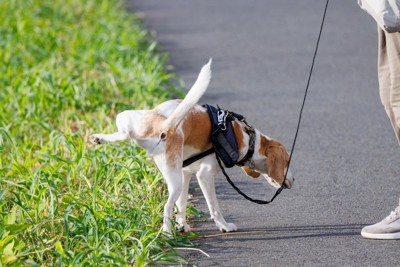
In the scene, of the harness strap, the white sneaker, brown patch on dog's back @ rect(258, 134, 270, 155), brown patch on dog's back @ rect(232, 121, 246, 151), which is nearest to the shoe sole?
the white sneaker

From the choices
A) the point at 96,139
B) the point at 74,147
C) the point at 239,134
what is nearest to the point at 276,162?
the point at 239,134

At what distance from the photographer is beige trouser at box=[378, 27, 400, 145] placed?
5.30 m

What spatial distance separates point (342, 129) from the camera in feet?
26.6

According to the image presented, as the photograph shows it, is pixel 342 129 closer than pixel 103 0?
Yes

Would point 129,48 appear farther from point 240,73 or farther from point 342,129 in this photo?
point 342,129

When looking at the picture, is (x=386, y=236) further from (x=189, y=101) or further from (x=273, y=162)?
(x=189, y=101)

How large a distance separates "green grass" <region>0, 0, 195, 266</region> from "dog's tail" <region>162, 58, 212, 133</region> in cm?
59

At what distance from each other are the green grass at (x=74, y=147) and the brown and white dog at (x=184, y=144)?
0.90 ft

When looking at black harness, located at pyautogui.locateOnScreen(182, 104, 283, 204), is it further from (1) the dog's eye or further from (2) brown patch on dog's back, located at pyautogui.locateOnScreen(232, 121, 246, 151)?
(1) the dog's eye

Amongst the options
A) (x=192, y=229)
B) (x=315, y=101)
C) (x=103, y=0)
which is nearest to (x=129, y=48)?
(x=315, y=101)

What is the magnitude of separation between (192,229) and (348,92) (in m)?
4.28

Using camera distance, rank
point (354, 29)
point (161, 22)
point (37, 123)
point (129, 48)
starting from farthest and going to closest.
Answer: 1. point (161, 22)
2. point (354, 29)
3. point (129, 48)
4. point (37, 123)

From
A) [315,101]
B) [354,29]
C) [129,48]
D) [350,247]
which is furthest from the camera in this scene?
[354,29]

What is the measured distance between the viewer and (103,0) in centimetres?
1422
